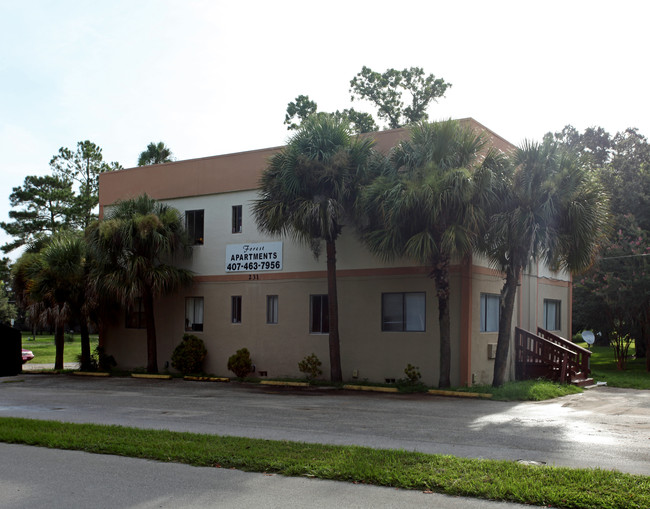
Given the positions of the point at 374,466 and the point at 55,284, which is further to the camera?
the point at 55,284

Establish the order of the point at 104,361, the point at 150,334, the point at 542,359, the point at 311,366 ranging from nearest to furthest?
the point at 542,359
the point at 311,366
the point at 150,334
the point at 104,361

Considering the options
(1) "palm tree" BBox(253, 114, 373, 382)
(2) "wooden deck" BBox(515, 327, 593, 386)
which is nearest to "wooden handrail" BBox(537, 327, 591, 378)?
(2) "wooden deck" BBox(515, 327, 593, 386)

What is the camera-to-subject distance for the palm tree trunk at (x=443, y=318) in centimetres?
1838

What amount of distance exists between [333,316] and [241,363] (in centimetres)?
423

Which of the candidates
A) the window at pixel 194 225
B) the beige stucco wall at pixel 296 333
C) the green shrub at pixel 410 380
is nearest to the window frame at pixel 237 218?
the window at pixel 194 225

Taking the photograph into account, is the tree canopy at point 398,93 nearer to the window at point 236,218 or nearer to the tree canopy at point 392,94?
the tree canopy at point 392,94

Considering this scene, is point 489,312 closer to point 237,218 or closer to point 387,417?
point 387,417

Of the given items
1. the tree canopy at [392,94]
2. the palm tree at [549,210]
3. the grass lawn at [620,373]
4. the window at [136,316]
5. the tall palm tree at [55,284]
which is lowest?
the grass lawn at [620,373]

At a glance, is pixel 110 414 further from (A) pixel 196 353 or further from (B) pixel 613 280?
(B) pixel 613 280

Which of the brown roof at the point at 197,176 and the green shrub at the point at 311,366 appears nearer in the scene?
the green shrub at the point at 311,366

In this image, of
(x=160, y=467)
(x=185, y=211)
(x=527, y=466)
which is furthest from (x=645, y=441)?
(x=185, y=211)

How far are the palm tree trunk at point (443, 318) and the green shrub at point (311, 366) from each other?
176 inches

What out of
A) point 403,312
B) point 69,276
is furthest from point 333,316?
point 69,276

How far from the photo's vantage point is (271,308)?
23359 millimetres
